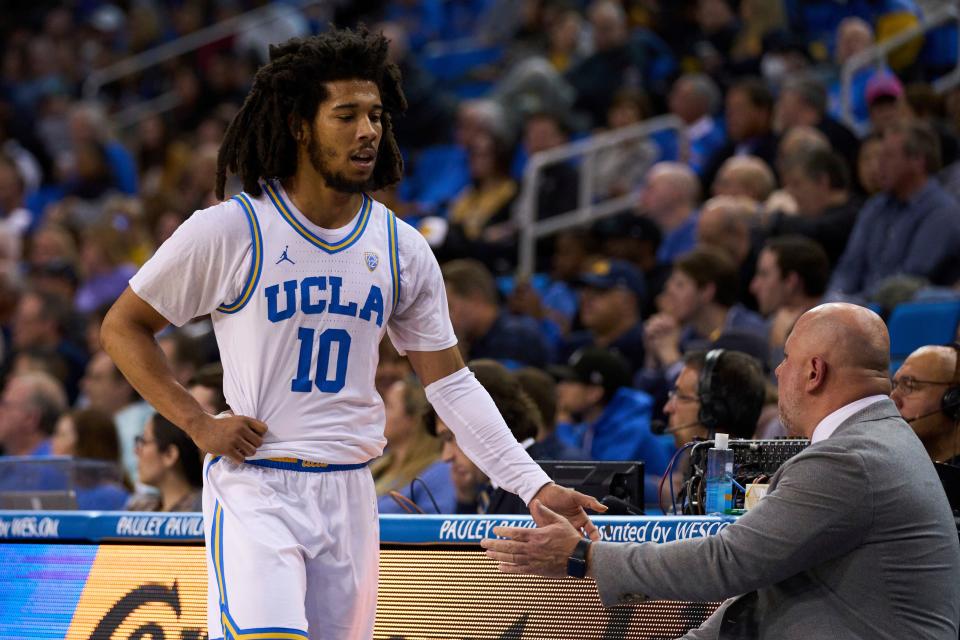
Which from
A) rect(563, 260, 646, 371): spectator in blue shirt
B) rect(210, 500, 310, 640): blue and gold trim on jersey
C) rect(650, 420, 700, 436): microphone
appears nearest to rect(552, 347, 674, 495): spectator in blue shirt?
rect(563, 260, 646, 371): spectator in blue shirt

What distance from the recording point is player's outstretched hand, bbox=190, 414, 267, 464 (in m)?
3.59

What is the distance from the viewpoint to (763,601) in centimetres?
358

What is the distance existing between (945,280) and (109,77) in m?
11.1

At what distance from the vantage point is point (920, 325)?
689cm

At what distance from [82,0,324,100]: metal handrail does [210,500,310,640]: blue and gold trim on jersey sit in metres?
13.3

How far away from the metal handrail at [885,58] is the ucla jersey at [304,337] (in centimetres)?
790

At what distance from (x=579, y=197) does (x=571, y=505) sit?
297 inches

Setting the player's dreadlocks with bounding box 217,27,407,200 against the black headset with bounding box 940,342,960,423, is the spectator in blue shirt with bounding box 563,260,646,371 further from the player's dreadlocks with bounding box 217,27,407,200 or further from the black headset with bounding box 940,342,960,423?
the player's dreadlocks with bounding box 217,27,407,200

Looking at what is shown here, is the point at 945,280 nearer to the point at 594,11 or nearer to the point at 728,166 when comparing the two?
the point at 728,166

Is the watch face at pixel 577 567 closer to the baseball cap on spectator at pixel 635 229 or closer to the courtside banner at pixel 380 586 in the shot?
the courtside banner at pixel 380 586

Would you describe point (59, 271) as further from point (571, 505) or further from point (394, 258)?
point (571, 505)

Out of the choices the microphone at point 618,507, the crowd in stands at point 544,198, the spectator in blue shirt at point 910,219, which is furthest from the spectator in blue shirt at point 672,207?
the microphone at point 618,507

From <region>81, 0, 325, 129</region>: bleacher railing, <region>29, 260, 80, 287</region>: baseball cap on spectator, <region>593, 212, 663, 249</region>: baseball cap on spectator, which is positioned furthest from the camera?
<region>81, 0, 325, 129</region>: bleacher railing

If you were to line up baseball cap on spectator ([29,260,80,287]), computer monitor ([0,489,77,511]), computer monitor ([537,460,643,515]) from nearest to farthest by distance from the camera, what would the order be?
computer monitor ([537,460,643,515]), computer monitor ([0,489,77,511]), baseball cap on spectator ([29,260,80,287])
